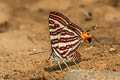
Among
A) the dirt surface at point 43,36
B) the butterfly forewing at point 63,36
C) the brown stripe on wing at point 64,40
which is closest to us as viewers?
the butterfly forewing at point 63,36

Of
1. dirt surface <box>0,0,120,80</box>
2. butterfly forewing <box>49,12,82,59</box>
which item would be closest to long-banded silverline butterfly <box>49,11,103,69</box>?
butterfly forewing <box>49,12,82,59</box>

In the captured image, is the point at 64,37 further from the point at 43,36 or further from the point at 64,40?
the point at 43,36

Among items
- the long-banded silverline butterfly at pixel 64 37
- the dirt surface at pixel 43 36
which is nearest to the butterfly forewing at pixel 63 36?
the long-banded silverline butterfly at pixel 64 37

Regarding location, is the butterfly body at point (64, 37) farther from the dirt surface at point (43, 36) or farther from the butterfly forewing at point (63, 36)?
the dirt surface at point (43, 36)

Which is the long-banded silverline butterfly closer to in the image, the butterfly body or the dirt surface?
the butterfly body

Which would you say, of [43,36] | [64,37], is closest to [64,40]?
[64,37]

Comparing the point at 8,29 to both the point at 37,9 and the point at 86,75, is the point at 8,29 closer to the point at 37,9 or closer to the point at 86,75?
the point at 37,9

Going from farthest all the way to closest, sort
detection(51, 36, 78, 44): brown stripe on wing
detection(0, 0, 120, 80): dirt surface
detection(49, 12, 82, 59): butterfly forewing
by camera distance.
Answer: detection(0, 0, 120, 80): dirt surface
detection(51, 36, 78, 44): brown stripe on wing
detection(49, 12, 82, 59): butterfly forewing
